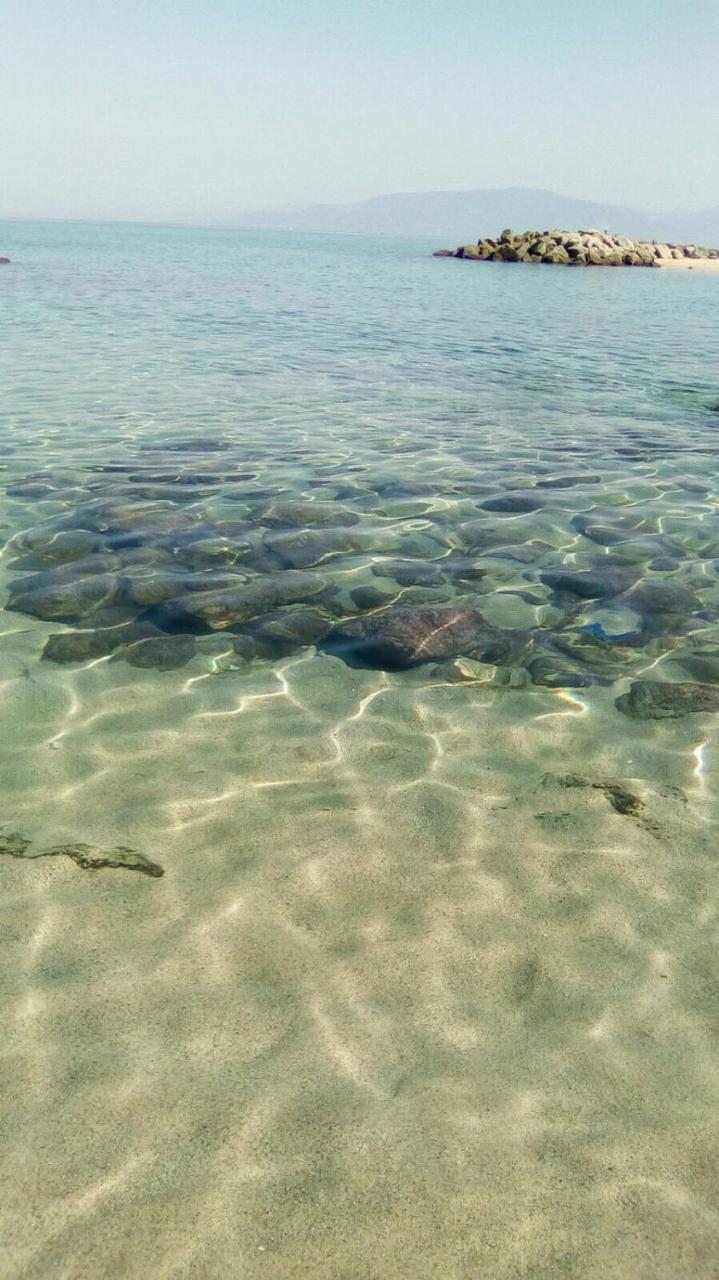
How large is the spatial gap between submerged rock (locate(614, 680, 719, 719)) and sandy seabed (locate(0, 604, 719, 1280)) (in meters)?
0.13

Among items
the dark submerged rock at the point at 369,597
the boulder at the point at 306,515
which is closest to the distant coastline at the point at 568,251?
the boulder at the point at 306,515

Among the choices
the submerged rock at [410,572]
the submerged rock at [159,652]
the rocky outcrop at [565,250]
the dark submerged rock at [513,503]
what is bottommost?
the submerged rock at [159,652]

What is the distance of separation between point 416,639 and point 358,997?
2726 mm

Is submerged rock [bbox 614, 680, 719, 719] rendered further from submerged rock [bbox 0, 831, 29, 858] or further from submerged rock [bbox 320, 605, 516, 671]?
submerged rock [bbox 0, 831, 29, 858]

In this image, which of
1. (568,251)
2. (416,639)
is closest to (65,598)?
(416,639)

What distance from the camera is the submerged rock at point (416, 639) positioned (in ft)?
16.3

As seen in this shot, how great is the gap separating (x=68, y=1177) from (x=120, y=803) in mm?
1692

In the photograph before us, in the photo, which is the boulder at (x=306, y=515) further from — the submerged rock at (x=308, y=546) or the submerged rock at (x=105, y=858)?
the submerged rock at (x=105, y=858)

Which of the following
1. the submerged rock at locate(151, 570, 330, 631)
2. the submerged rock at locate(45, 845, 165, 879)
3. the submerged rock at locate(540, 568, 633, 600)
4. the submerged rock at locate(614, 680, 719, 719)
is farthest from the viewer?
the submerged rock at locate(540, 568, 633, 600)

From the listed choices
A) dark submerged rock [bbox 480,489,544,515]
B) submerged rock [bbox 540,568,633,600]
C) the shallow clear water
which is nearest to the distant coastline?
the shallow clear water

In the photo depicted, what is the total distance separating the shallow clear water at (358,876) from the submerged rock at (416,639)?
3 centimetres

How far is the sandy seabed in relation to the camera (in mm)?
2051

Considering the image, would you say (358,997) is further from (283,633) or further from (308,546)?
(308,546)

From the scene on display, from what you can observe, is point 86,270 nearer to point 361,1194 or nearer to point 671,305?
point 671,305
